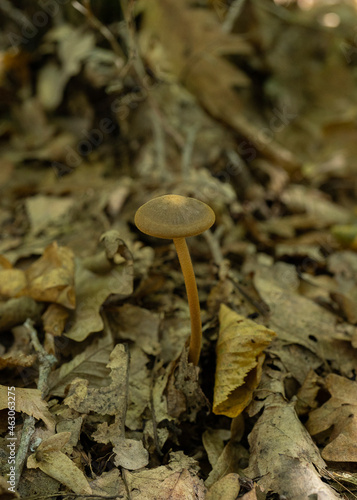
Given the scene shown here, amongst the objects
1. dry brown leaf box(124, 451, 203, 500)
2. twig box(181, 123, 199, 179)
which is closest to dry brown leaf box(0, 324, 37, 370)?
dry brown leaf box(124, 451, 203, 500)

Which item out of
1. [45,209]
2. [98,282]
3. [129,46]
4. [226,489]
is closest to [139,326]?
[98,282]

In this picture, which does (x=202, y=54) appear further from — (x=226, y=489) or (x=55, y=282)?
(x=226, y=489)

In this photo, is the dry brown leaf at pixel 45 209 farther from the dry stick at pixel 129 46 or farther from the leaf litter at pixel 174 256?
the dry stick at pixel 129 46

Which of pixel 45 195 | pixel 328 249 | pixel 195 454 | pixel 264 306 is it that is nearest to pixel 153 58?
pixel 45 195

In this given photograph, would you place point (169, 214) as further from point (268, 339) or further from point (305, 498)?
point (305, 498)

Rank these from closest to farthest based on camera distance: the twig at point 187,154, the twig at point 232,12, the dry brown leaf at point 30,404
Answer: the dry brown leaf at point 30,404 < the twig at point 232,12 < the twig at point 187,154

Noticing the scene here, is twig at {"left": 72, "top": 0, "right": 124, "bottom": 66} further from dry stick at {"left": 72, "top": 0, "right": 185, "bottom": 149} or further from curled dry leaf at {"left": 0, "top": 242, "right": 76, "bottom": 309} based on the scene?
curled dry leaf at {"left": 0, "top": 242, "right": 76, "bottom": 309}

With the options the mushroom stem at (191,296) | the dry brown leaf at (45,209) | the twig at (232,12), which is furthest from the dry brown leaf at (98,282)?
the twig at (232,12)
